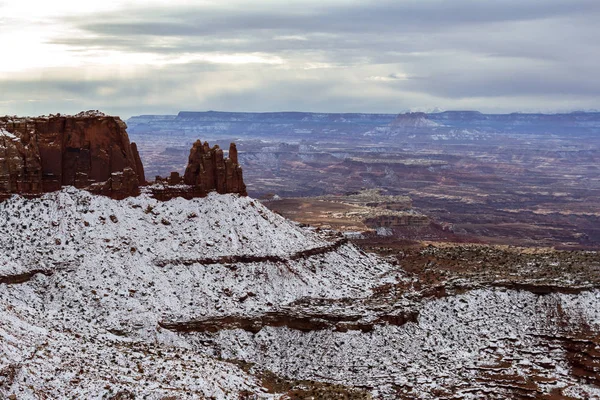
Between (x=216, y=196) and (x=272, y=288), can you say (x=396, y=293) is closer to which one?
(x=272, y=288)

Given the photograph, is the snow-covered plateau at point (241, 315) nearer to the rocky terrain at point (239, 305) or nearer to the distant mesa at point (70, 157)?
the rocky terrain at point (239, 305)

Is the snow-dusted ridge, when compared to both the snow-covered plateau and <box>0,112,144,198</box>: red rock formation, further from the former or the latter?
<box>0,112,144,198</box>: red rock formation

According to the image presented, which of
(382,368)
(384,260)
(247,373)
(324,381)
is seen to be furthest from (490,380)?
(384,260)

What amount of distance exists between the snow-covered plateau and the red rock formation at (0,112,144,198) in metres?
1.42

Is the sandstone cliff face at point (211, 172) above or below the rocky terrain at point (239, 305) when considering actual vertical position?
above

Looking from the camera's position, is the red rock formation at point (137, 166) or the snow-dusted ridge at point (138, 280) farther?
the red rock formation at point (137, 166)

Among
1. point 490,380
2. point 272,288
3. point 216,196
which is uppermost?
point 216,196

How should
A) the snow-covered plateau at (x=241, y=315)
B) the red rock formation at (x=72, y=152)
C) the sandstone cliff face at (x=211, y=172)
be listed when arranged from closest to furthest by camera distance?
the snow-covered plateau at (x=241, y=315), the red rock formation at (x=72, y=152), the sandstone cliff face at (x=211, y=172)

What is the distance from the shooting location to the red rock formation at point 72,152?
7594 cm

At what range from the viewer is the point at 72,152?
78125 millimetres

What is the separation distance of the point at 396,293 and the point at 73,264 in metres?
29.4

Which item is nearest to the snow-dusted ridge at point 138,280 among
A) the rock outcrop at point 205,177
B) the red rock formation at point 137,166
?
the rock outcrop at point 205,177

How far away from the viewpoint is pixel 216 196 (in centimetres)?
8206

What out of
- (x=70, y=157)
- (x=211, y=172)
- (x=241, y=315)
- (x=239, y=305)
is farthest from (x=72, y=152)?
(x=241, y=315)
